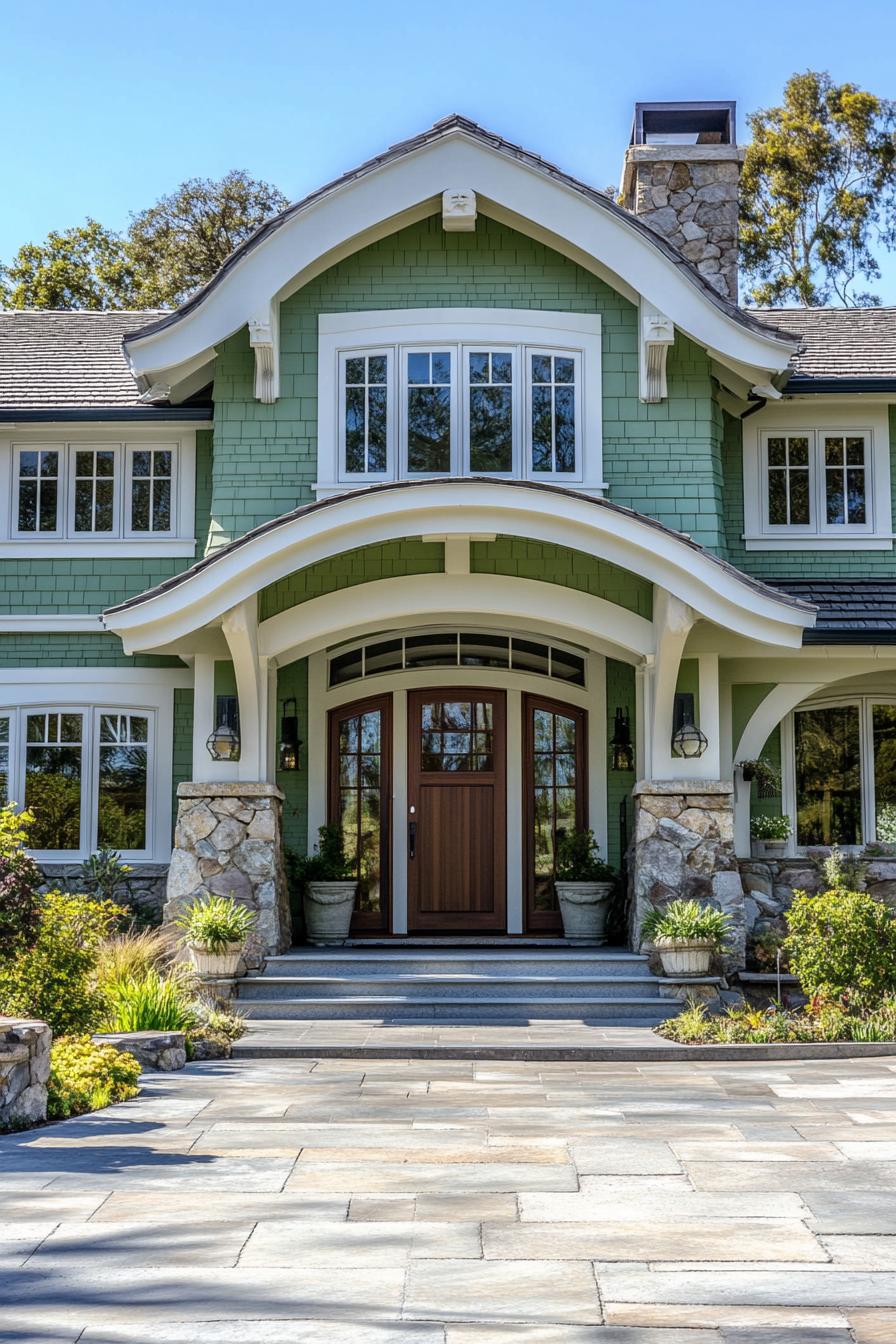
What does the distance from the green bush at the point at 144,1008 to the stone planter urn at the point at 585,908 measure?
14.4ft

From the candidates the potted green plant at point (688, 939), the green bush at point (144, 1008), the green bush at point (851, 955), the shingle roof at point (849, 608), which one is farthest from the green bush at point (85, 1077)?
the shingle roof at point (849, 608)

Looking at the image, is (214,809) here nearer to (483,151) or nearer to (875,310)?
(483,151)

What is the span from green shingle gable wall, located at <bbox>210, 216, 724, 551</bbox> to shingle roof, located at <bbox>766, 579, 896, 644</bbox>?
119 centimetres

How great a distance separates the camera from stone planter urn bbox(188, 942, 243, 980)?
1171 cm

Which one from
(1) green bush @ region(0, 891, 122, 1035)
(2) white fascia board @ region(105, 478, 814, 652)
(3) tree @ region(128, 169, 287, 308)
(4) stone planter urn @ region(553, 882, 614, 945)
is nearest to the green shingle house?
(2) white fascia board @ region(105, 478, 814, 652)

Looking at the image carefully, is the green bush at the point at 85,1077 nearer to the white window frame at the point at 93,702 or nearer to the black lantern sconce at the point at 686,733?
the white window frame at the point at 93,702

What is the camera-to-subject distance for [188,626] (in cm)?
1208

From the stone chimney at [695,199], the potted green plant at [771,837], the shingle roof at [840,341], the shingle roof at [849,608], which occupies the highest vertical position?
the stone chimney at [695,199]

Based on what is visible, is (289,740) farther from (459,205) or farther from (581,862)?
(459,205)

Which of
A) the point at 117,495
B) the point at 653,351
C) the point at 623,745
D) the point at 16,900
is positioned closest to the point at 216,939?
the point at 16,900

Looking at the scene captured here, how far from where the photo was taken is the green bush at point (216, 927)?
11633mm

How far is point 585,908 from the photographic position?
13.5 metres

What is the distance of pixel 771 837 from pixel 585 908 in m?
1.79

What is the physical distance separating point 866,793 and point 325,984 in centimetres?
564
